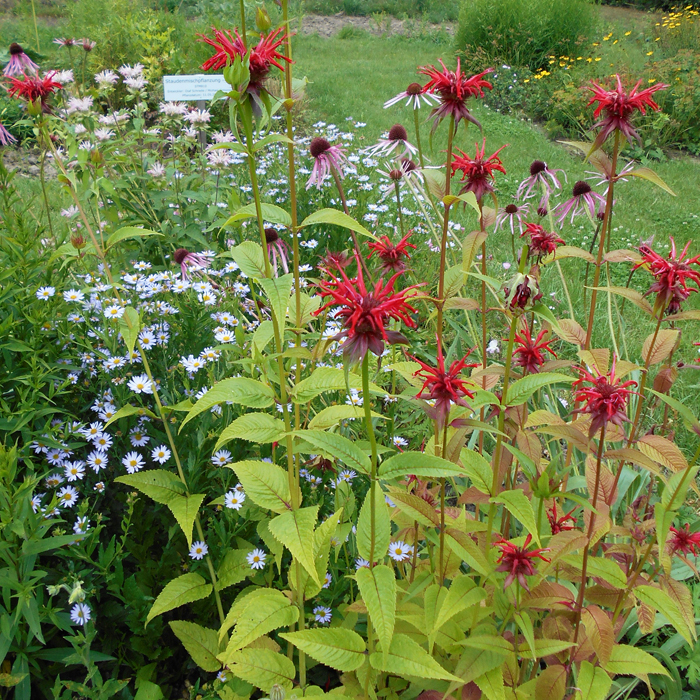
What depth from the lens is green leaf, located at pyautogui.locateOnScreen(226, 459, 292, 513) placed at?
1172mm

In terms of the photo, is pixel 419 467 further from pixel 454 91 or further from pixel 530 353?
pixel 454 91

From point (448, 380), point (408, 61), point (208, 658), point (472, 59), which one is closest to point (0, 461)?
point (208, 658)

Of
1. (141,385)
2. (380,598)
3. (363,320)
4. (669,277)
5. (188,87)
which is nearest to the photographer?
(363,320)

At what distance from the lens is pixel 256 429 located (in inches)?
44.6

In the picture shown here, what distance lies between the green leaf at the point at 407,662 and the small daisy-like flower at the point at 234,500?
19.0 inches

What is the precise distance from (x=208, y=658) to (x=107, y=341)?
809mm

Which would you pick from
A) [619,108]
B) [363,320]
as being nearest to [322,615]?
[363,320]

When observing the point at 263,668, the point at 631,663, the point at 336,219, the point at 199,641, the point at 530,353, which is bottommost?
the point at 199,641

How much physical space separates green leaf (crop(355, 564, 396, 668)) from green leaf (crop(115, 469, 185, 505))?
21.8 inches

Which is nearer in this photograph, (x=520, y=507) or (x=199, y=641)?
(x=520, y=507)

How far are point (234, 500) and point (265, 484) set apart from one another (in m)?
0.25

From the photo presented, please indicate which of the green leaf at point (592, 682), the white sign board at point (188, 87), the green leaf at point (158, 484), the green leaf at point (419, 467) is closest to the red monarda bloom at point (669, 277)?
the green leaf at point (419, 467)

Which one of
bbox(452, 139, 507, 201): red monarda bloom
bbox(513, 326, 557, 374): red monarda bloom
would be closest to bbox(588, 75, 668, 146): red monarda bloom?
bbox(452, 139, 507, 201): red monarda bloom

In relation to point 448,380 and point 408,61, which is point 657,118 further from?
→ point 448,380
